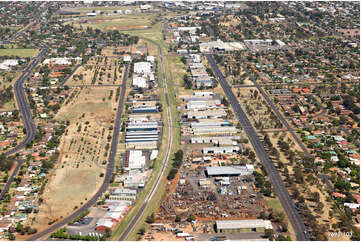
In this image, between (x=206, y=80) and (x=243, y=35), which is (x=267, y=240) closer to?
(x=206, y=80)

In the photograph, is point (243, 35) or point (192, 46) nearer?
point (192, 46)

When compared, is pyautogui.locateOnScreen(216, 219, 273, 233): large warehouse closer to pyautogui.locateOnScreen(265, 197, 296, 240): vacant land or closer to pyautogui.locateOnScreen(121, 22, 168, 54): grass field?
pyautogui.locateOnScreen(265, 197, 296, 240): vacant land

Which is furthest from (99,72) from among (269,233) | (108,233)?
(269,233)

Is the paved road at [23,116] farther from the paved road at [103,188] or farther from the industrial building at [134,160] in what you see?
the industrial building at [134,160]

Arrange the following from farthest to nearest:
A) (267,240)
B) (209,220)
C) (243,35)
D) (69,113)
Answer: (243,35), (69,113), (209,220), (267,240)

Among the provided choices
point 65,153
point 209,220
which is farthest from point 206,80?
point 209,220

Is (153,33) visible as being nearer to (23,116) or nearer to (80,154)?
(23,116)
